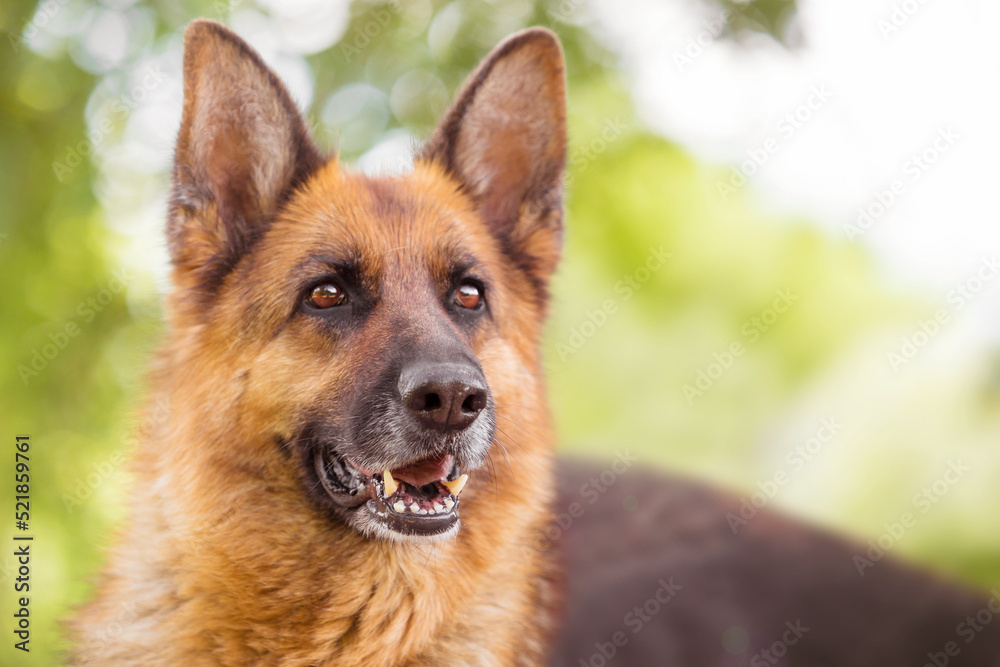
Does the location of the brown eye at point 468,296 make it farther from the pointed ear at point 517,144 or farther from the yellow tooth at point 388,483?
the yellow tooth at point 388,483

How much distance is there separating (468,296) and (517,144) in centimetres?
80

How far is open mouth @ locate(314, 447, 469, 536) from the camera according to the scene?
262 cm

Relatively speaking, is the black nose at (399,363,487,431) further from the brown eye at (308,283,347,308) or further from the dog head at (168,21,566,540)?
the brown eye at (308,283,347,308)

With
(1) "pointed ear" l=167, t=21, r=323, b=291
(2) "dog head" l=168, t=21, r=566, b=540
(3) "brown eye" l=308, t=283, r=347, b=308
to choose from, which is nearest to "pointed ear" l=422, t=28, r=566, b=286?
(2) "dog head" l=168, t=21, r=566, b=540

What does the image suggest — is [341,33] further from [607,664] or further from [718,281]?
[607,664]

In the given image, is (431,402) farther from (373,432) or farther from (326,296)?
(326,296)

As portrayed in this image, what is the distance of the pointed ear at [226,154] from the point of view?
2.80m

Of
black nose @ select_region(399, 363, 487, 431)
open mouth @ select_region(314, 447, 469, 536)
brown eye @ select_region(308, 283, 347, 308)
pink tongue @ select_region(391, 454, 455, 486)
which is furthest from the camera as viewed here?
brown eye @ select_region(308, 283, 347, 308)

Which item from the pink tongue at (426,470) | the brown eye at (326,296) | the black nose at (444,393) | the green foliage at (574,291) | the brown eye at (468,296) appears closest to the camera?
the black nose at (444,393)

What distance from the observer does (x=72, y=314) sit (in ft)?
17.7

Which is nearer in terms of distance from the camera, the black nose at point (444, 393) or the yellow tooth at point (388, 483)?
the black nose at point (444, 393)

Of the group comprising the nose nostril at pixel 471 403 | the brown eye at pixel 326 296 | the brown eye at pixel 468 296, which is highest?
the nose nostril at pixel 471 403

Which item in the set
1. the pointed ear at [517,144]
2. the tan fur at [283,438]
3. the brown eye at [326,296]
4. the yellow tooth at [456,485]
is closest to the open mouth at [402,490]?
the yellow tooth at [456,485]

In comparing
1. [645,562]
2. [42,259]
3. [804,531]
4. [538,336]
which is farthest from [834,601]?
[42,259]
